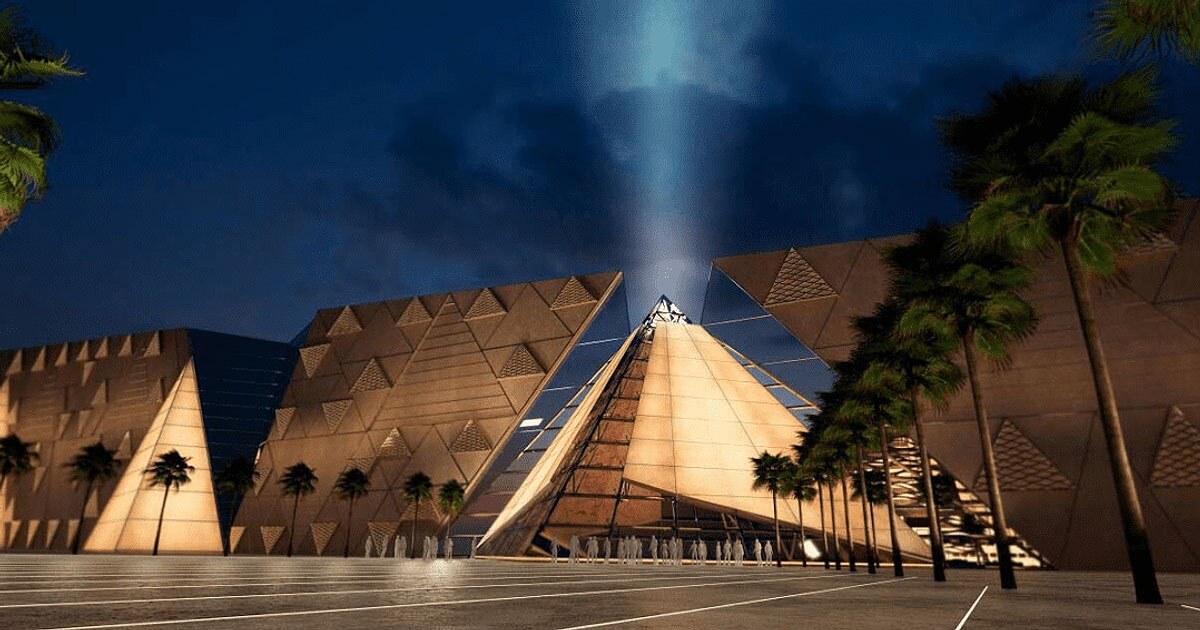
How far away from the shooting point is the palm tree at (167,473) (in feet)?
173

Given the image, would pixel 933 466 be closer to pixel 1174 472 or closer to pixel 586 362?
pixel 1174 472

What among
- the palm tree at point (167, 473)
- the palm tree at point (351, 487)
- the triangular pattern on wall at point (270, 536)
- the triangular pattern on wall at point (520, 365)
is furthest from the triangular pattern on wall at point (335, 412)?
the triangular pattern on wall at point (520, 365)

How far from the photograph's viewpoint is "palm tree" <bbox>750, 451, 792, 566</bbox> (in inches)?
1725

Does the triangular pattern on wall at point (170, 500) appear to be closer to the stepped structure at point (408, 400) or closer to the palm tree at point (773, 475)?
the stepped structure at point (408, 400)

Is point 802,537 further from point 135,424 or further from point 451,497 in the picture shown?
point 135,424

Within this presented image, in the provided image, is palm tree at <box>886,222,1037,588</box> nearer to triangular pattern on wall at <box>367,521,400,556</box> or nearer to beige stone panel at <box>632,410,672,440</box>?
beige stone panel at <box>632,410,672,440</box>

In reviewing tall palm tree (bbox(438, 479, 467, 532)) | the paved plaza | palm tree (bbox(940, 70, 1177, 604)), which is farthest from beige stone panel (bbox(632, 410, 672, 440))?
the paved plaza

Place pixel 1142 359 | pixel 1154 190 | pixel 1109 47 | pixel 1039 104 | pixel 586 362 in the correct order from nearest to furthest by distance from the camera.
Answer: pixel 1109 47, pixel 1154 190, pixel 1039 104, pixel 1142 359, pixel 586 362

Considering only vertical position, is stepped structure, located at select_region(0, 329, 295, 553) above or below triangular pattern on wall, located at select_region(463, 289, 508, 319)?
below

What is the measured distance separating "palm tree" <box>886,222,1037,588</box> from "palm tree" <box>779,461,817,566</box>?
69.4ft

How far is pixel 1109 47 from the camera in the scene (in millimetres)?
8414

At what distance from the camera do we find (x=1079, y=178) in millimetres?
13492

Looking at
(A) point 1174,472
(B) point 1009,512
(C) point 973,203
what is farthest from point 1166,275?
(C) point 973,203

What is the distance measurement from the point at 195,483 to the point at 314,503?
10686 mm
